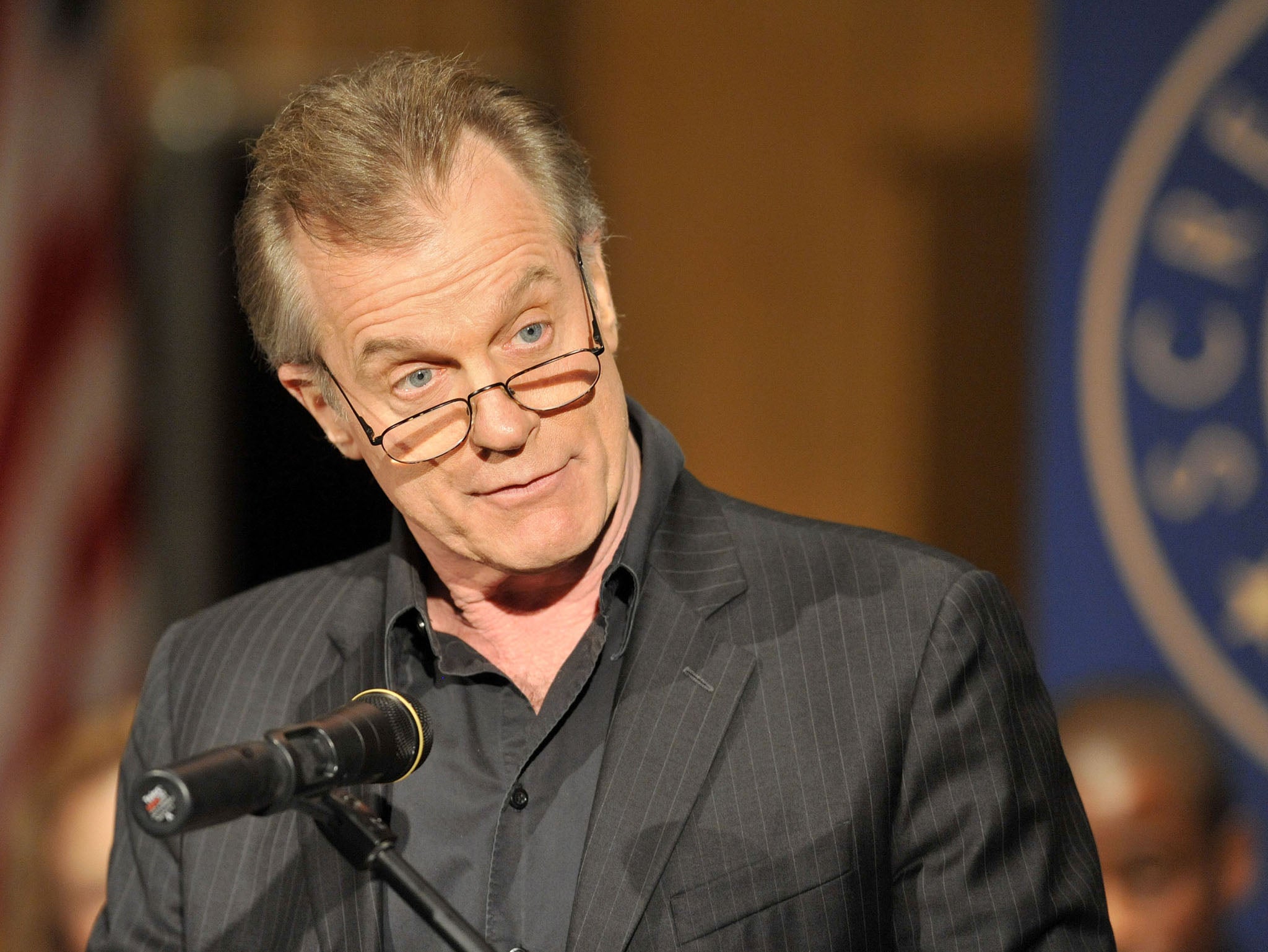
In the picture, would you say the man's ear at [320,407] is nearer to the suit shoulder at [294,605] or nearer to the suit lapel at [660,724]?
the suit shoulder at [294,605]

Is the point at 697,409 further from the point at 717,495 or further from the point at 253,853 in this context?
the point at 253,853

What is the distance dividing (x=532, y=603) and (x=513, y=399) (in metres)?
0.29

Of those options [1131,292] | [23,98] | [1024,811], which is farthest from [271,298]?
[23,98]

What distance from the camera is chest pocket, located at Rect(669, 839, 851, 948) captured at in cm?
144

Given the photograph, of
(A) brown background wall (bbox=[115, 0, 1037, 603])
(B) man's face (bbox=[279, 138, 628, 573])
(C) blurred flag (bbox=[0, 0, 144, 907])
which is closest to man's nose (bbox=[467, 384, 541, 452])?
(B) man's face (bbox=[279, 138, 628, 573])

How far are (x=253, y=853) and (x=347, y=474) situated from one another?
7.73 feet

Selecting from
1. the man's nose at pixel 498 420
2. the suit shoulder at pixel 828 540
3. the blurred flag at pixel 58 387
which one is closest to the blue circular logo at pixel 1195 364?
the suit shoulder at pixel 828 540

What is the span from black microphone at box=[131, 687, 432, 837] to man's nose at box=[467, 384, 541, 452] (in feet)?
1.29

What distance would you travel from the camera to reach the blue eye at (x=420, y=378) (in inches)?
63.4

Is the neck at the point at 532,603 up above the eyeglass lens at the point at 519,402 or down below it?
below

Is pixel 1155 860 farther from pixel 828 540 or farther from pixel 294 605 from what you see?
pixel 294 605

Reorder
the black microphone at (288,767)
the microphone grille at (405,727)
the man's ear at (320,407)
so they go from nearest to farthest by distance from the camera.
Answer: the black microphone at (288,767) < the microphone grille at (405,727) < the man's ear at (320,407)

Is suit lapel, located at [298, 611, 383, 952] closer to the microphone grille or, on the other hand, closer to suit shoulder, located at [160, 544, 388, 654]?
suit shoulder, located at [160, 544, 388, 654]

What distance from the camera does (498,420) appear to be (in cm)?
156
